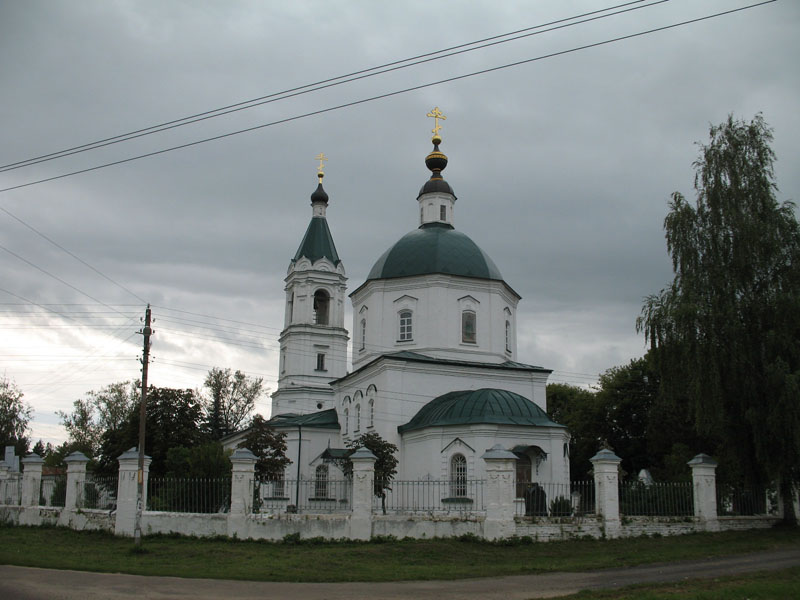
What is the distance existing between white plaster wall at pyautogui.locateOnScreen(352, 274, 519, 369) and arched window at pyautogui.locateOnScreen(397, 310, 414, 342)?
0.56ft

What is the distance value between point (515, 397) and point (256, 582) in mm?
14966

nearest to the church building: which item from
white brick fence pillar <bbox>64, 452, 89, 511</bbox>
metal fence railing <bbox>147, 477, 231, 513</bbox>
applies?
metal fence railing <bbox>147, 477, 231, 513</bbox>

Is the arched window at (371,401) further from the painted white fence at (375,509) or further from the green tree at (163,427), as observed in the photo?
the green tree at (163,427)

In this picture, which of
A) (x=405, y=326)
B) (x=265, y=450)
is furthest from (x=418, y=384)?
(x=265, y=450)

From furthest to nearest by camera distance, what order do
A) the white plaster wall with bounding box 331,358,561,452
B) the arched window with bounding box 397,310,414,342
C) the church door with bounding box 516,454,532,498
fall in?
the arched window with bounding box 397,310,414,342
the white plaster wall with bounding box 331,358,561,452
the church door with bounding box 516,454,532,498

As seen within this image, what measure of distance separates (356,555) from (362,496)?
2.06m

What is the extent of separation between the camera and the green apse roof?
955 inches

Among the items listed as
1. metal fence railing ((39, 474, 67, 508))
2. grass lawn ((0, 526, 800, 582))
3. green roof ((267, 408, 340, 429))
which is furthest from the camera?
green roof ((267, 408, 340, 429))

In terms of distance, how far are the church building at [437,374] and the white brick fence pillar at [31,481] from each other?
9882 mm

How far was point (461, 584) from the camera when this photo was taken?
12031 millimetres

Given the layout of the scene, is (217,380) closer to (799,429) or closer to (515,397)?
(515,397)

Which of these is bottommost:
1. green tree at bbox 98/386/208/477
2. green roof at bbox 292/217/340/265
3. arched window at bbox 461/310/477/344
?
green tree at bbox 98/386/208/477

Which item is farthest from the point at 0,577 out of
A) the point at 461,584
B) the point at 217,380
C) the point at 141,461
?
the point at 217,380

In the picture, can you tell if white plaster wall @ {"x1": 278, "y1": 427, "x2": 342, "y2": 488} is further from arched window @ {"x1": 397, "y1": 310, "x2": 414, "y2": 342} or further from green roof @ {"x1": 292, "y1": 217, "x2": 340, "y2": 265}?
green roof @ {"x1": 292, "y1": 217, "x2": 340, "y2": 265}
